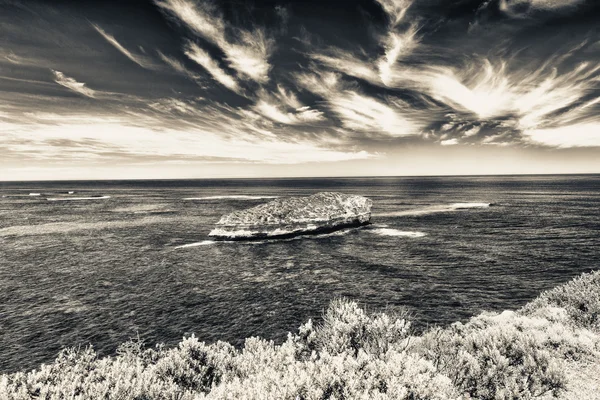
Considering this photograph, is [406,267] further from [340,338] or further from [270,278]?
[340,338]

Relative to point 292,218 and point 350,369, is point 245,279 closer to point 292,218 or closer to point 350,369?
point 292,218

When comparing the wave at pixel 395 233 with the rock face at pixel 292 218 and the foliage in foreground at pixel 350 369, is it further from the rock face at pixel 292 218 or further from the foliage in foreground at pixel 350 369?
the foliage in foreground at pixel 350 369

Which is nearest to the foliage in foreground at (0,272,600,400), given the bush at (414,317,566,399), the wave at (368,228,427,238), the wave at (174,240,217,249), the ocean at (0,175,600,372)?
the bush at (414,317,566,399)

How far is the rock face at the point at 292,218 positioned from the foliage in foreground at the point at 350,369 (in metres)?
22.6

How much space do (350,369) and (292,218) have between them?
2719 centimetres

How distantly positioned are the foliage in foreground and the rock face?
22.6 metres

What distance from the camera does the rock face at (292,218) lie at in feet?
101

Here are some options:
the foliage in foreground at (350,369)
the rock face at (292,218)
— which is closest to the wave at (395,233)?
the rock face at (292,218)

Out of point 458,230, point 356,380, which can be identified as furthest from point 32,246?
point 458,230

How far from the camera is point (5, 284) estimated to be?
736 inches

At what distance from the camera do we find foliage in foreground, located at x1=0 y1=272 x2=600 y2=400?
4660 mm

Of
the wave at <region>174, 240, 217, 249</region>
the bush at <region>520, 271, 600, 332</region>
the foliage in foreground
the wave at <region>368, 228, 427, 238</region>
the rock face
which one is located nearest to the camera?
the foliage in foreground

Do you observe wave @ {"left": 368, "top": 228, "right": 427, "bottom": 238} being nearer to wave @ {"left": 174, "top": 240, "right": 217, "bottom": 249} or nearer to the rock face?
the rock face

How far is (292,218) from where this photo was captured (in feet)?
106
